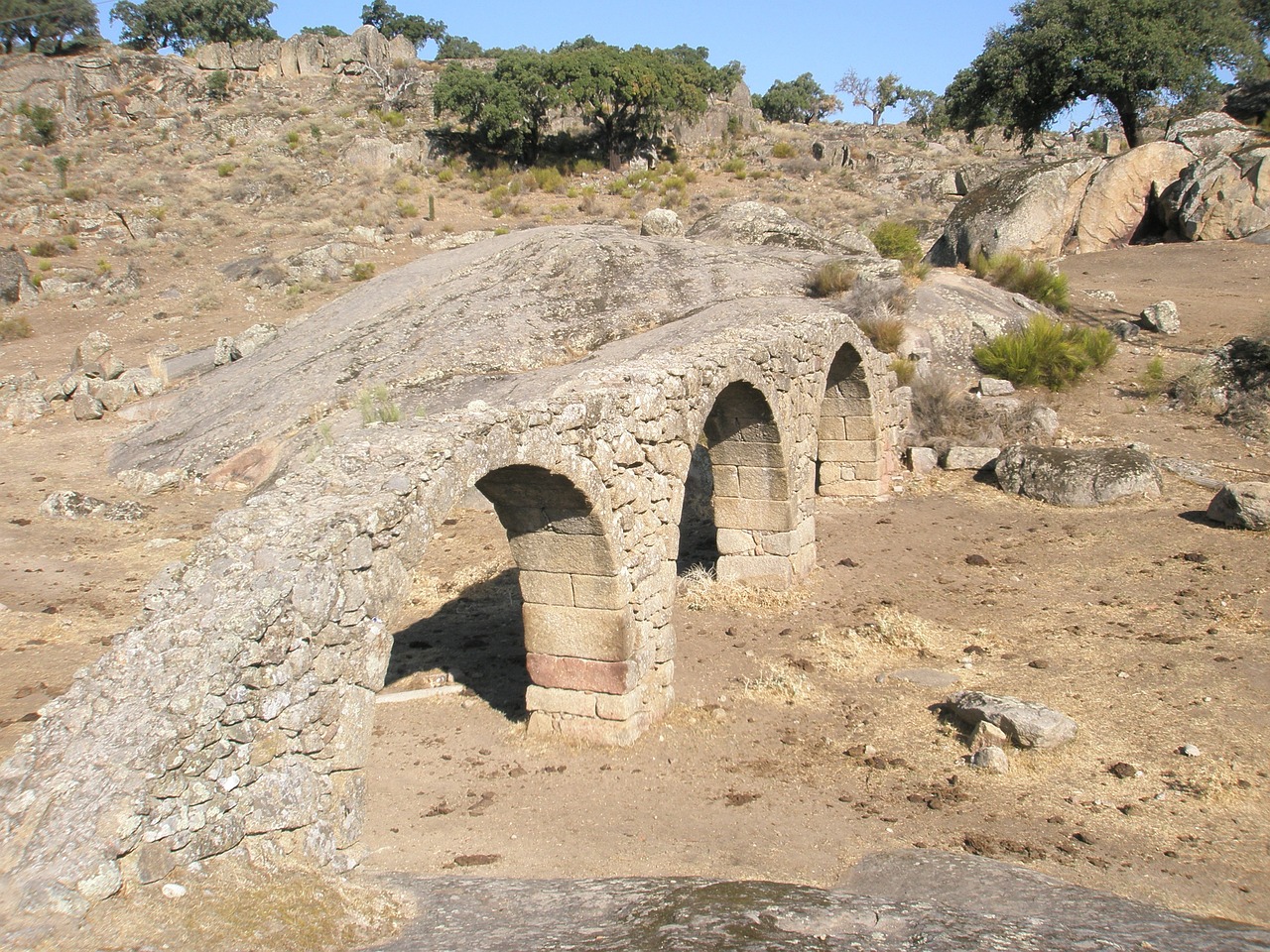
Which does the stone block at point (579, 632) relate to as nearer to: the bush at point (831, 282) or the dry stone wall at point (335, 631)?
the dry stone wall at point (335, 631)

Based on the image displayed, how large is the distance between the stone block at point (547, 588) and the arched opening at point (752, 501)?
3.40 meters

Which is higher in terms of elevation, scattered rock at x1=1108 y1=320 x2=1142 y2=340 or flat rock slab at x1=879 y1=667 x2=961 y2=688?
scattered rock at x1=1108 y1=320 x2=1142 y2=340

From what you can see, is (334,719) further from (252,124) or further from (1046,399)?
(252,124)

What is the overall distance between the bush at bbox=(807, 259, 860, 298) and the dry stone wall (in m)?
6.10

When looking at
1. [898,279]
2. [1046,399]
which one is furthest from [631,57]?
[1046,399]

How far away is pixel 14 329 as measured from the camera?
2206cm

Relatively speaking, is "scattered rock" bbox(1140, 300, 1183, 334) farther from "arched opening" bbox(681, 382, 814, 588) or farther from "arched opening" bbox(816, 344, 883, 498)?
"arched opening" bbox(681, 382, 814, 588)

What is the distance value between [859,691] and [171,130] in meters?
35.3

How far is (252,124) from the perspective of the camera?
119 feet

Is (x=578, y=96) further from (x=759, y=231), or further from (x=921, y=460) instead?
(x=921, y=460)

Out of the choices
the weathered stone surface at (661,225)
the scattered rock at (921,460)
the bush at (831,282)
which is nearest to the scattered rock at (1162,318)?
the bush at (831,282)

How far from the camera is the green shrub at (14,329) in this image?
21953 millimetres

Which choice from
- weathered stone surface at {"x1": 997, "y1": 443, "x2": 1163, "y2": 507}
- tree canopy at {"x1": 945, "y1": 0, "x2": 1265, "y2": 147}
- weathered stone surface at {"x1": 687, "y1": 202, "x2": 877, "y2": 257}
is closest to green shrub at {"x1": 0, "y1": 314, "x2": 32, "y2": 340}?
weathered stone surface at {"x1": 687, "y1": 202, "x2": 877, "y2": 257}

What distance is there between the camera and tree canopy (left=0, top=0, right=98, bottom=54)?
4209 centimetres
